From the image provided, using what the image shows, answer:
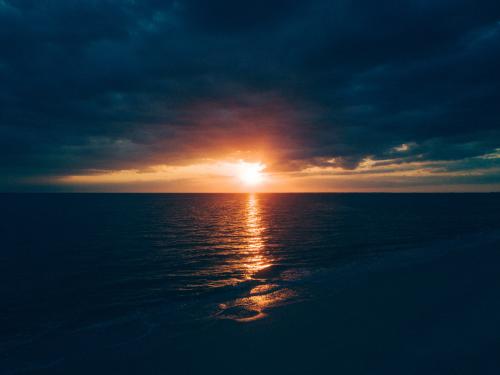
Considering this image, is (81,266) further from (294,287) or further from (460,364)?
(460,364)

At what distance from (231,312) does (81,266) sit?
1855cm

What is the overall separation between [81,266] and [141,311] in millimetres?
13849

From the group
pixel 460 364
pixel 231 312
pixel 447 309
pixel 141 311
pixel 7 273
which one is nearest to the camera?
pixel 460 364

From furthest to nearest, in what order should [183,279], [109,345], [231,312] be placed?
[183,279] < [231,312] < [109,345]

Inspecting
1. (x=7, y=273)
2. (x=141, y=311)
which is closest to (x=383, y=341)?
(x=141, y=311)

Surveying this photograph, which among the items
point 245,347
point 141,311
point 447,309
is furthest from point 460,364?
point 141,311

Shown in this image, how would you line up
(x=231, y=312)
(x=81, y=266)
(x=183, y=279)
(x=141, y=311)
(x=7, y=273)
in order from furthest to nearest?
(x=81, y=266) < (x=7, y=273) < (x=183, y=279) < (x=141, y=311) < (x=231, y=312)

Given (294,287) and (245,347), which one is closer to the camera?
(245,347)

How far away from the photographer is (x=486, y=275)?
56.8ft

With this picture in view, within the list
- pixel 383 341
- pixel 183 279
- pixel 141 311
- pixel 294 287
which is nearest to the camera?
pixel 383 341

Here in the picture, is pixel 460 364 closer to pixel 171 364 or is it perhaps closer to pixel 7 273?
pixel 171 364

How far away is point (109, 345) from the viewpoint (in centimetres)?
1046

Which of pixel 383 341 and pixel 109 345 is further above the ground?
pixel 383 341

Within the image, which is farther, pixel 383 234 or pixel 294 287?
pixel 383 234
